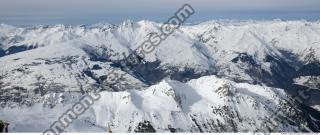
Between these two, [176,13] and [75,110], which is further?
[176,13]

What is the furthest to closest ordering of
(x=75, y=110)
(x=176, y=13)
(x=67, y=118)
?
(x=176, y=13) < (x=75, y=110) < (x=67, y=118)

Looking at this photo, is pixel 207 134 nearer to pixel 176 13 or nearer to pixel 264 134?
pixel 264 134

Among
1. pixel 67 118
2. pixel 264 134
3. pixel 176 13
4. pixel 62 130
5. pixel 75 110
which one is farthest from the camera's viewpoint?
pixel 176 13

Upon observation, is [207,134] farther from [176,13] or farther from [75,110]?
[176,13]

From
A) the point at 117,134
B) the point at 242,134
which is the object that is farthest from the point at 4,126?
the point at 242,134

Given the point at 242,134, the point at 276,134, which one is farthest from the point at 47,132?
the point at 276,134

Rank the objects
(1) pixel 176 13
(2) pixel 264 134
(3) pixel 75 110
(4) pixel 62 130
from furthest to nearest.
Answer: (1) pixel 176 13 < (3) pixel 75 110 < (4) pixel 62 130 < (2) pixel 264 134

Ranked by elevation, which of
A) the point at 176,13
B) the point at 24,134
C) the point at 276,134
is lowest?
the point at 276,134

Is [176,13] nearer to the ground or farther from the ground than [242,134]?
Answer: farther from the ground

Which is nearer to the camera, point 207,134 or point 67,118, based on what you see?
point 207,134
